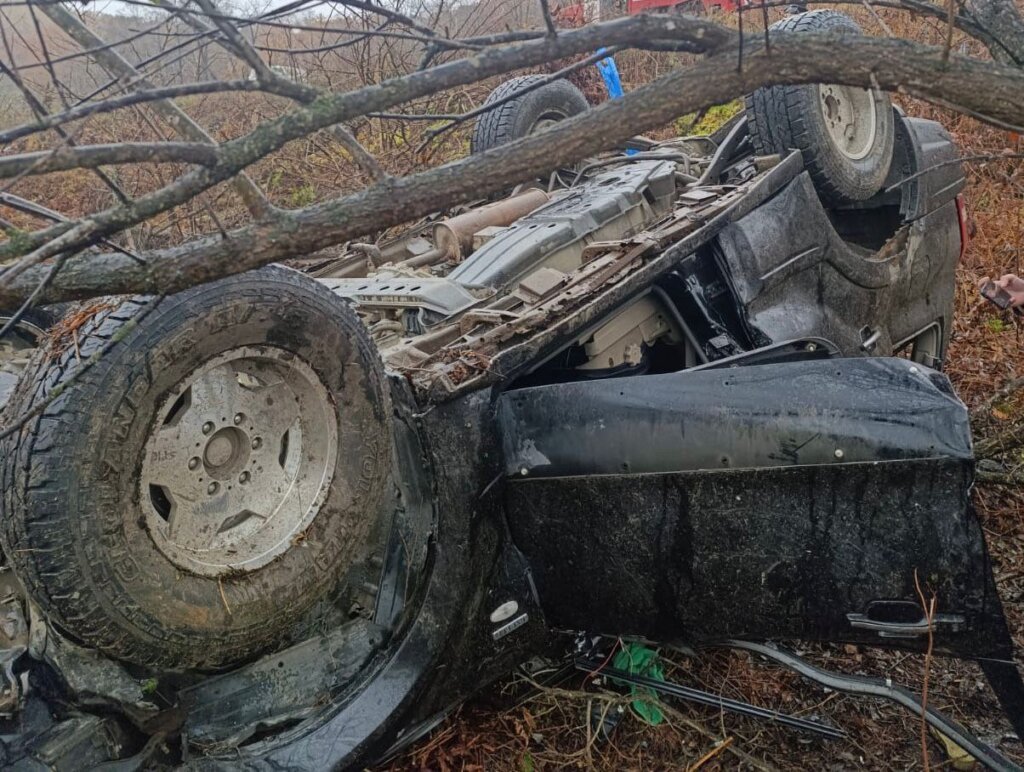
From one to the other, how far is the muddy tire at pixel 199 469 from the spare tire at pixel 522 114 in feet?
9.86

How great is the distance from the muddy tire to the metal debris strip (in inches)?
7.7

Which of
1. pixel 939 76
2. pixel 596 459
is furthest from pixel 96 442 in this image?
pixel 939 76

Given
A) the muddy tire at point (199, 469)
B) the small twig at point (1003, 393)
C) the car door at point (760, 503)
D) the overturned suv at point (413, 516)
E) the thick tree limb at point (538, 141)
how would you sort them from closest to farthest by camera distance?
the thick tree limb at point (538, 141)
the muddy tire at point (199, 469)
the overturned suv at point (413, 516)
the car door at point (760, 503)
the small twig at point (1003, 393)

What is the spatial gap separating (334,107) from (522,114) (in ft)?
11.8

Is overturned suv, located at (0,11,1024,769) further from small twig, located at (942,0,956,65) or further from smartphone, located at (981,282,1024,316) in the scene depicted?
smartphone, located at (981,282,1024,316)

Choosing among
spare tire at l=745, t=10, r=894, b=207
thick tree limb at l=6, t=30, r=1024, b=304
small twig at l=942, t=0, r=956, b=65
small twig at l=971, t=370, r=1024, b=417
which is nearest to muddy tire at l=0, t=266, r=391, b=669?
thick tree limb at l=6, t=30, r=1024, b=304

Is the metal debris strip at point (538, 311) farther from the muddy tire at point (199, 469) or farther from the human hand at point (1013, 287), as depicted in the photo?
the human hand at point (1013, 287)

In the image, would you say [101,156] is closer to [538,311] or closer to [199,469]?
[199,469]

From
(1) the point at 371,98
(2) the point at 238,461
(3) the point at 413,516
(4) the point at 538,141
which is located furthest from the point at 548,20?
(3) the point at 413,516

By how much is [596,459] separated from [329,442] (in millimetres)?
722

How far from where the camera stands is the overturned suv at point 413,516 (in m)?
2.00

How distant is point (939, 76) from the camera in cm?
200

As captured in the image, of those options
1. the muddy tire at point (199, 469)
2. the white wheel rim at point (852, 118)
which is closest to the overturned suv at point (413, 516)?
the muddy tire at point (199, 469)

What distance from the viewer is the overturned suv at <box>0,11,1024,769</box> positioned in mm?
2002
